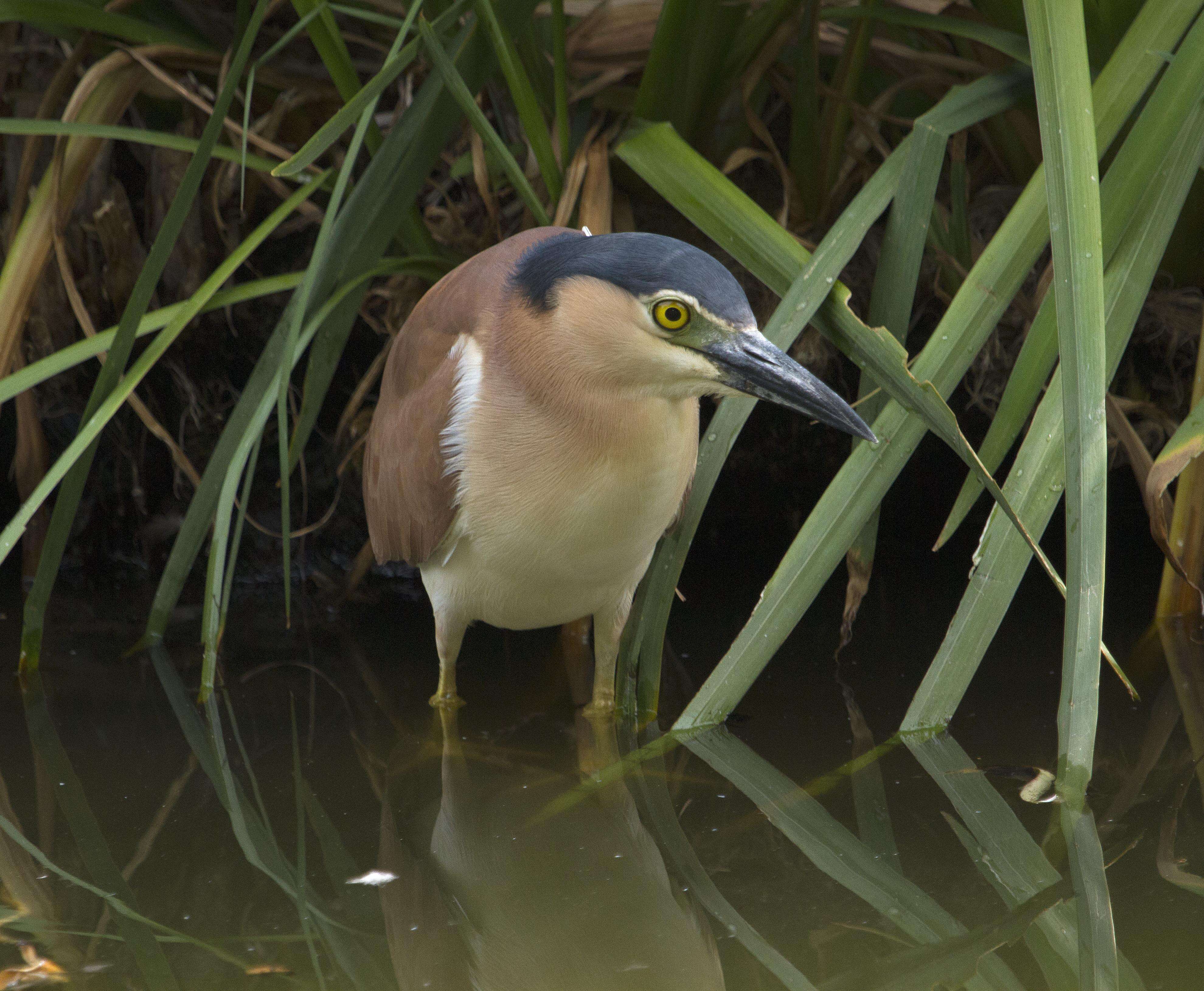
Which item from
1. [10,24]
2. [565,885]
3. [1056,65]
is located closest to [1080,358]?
[1056,65]

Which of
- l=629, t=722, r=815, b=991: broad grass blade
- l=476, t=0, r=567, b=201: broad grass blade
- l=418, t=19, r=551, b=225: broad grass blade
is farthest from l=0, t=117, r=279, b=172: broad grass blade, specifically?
l=629, t=722, r=815, b=991: broad grass blade

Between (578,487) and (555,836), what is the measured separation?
613mm

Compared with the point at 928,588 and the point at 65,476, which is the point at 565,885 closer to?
the point at 65,476

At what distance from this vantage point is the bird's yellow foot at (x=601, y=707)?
2457mm

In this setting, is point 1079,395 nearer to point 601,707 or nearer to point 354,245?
point 601,707

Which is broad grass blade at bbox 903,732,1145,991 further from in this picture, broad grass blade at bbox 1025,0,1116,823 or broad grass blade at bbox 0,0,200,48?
broad grass blade at bbox 0,0,200,48

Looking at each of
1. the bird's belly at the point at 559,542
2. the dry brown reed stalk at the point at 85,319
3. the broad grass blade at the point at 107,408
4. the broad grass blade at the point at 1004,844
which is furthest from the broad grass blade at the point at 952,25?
the dry brown reed stalk at the point at 85,319

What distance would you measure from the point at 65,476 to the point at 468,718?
101 centimetres

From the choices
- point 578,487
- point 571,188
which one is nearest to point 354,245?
A: point 571,188

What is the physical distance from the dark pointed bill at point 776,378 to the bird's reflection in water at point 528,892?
2.45 feet

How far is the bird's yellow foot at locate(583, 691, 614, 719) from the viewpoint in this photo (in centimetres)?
246

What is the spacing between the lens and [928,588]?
3.14 m

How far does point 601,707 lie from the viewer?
2.47m

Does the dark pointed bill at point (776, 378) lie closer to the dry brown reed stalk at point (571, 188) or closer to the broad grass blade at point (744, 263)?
the broad grass blade at point (744, 263)
